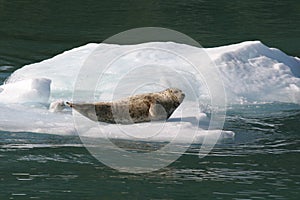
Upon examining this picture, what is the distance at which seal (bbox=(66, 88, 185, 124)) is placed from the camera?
9.74 metres

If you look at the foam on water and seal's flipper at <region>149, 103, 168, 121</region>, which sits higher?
the foam on water

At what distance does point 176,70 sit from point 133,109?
70.8 inches

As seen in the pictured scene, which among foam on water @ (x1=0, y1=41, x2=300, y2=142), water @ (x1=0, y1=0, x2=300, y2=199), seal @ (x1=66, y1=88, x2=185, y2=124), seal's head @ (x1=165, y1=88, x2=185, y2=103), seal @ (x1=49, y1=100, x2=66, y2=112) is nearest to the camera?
Result: water @ (x1=0, y1=0, x2=300, y2=199)

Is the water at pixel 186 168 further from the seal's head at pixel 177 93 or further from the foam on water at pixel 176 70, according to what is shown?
the seal's head at pixel 177 93

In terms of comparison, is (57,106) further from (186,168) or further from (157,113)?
(186,168)

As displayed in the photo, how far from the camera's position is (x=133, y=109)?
982cm

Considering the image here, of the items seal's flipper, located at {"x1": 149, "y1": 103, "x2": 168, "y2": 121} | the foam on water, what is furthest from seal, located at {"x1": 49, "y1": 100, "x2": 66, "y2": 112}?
seal's flipper, located at {"x1": 149, "y1": 103, "x2": 168, "y2": 121}

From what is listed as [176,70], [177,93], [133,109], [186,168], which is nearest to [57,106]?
[133,109]

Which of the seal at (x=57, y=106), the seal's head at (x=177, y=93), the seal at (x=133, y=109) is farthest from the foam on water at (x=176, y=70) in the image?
the seal's head at (x=177, y=93)

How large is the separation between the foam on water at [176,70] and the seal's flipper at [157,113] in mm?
138

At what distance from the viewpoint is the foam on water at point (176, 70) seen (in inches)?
413

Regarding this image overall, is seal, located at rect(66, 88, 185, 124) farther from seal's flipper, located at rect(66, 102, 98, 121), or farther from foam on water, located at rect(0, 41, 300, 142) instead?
foam on water, located at rect(0, 41, 300, 142)

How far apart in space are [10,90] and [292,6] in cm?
1167

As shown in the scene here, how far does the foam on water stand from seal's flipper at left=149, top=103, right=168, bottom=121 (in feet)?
0.45
